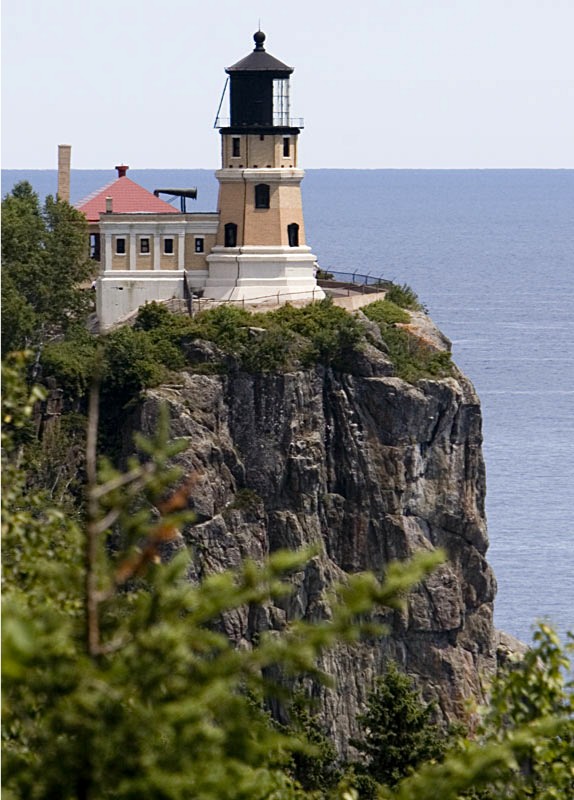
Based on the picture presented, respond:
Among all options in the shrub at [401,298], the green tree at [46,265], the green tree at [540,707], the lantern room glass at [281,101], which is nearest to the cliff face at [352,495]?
the shrub at [401,298]

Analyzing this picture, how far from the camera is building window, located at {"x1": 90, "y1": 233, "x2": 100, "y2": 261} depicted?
229 ft

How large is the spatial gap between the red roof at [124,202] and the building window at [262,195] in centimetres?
469

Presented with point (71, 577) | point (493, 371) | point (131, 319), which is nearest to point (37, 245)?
point (131, 319)

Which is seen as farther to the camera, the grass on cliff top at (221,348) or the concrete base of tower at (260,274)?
the concrete base of tower at (260,274)

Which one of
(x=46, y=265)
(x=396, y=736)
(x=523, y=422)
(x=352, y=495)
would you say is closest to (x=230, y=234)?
(x=46, y=265)

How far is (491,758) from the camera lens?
1241 centimetres

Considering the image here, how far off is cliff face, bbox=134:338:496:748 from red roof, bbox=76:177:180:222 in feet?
39.4

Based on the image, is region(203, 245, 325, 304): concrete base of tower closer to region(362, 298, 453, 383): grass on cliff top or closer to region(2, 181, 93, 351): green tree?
region(362, 298, 453, 383): grass on cliff top

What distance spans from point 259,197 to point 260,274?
250 centimetres

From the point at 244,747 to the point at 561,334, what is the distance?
134 meters

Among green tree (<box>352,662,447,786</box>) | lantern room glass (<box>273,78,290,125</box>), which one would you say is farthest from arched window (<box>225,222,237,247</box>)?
green tree (<box>352,662,447,786</box>)

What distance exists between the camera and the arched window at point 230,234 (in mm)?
66312

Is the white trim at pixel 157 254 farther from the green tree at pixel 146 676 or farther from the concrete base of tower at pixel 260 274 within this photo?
the green tree at pixel 146 676

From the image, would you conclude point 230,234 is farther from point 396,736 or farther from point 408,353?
Answer: point 396,736
